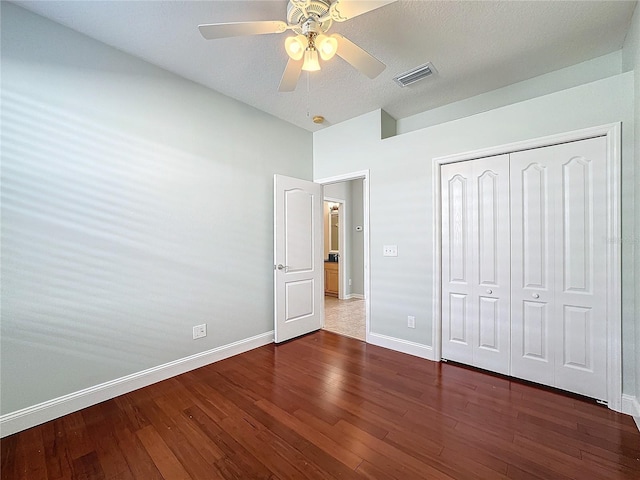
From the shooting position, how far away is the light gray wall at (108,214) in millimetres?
1808

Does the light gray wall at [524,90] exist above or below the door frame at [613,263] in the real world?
above

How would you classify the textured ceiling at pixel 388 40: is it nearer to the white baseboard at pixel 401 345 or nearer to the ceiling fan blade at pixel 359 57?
the ceiling fan blade at pixel 359 57

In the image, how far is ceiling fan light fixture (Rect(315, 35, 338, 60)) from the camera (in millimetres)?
1530

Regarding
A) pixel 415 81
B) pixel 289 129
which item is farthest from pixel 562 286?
pixel 289 129

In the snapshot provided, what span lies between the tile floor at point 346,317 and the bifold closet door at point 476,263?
1192mm

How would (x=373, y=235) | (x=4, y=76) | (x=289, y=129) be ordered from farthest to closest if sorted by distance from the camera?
(x=289, y=129) → (x=373, y=235) → (x=4, y=76)

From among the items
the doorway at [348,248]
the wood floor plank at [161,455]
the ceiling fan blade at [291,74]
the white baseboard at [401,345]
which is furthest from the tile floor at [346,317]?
the ceiling fan blade at [291,74]

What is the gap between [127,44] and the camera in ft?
7.07

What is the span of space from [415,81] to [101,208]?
118 inches

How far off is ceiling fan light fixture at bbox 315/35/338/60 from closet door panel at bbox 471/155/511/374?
1772 millimetres

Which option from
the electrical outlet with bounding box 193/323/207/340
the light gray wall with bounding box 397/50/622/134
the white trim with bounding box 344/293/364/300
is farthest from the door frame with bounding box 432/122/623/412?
the white trim with bounding box 344/293/364/300

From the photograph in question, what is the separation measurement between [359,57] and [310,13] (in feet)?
1.15

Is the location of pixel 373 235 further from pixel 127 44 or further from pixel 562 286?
pixel 127 44

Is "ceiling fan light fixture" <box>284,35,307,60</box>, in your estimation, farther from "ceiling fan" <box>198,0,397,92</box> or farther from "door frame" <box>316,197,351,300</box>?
"door frame" <box>316,197,351,300</box>
